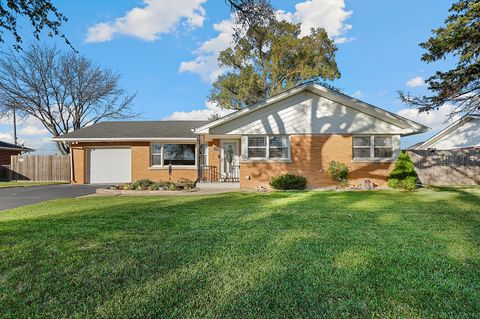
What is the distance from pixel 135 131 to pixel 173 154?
3.24 metres

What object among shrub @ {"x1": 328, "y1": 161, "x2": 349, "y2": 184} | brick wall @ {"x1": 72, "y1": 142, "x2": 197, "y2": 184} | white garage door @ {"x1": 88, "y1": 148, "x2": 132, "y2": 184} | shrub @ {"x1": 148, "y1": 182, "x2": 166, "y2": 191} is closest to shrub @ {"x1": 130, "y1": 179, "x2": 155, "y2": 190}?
shrub @ {"x1": 148, "y1": 182, "x2": 166, "y2": 191}

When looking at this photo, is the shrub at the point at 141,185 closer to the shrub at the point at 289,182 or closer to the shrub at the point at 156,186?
the shrub at the point at 156,186

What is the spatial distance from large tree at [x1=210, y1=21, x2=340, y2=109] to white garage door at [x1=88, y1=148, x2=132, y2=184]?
13347 mm

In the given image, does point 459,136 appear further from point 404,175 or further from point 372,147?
point 404,175

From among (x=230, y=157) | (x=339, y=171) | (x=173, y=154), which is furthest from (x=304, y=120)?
(x=173, y=154)

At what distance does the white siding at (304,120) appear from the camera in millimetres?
14234

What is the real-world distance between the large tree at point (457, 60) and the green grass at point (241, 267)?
9366 millimetres

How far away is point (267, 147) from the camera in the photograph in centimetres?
1441

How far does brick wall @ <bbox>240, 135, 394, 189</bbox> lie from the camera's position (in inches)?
561

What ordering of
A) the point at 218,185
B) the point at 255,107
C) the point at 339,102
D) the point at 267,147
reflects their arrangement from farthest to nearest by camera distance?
the point at 218,185, the point at 267,147, the point at 339,102, the point at 255,107

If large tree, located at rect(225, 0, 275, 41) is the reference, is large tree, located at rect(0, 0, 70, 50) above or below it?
below

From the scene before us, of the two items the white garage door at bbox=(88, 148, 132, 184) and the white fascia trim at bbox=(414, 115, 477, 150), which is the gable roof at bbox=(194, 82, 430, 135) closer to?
the white garage door at bbox=(88, 148, 132, 184)

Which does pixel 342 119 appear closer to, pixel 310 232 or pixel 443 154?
pixel 443 154

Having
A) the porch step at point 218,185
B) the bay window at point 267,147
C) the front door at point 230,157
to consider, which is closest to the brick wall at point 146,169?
the front door at point 230,157
